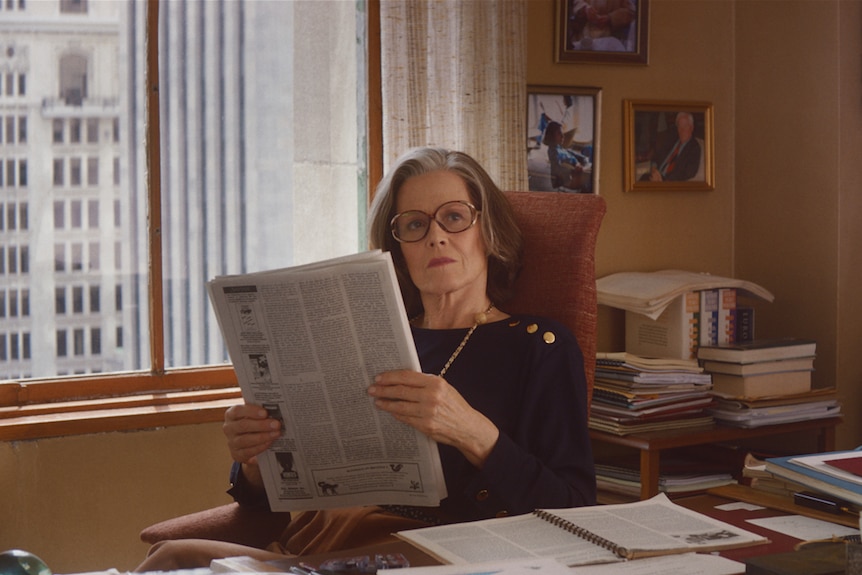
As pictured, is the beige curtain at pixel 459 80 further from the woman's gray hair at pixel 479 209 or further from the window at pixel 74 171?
the window at pixel 74 171

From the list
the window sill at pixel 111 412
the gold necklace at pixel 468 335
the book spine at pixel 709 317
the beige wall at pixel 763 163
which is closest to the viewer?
the gold necklace at pixel 468 335

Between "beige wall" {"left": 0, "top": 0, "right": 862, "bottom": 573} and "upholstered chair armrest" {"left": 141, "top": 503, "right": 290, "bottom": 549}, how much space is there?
74 centimetres

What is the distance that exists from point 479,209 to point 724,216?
1.52m

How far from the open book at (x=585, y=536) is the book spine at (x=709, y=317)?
1.40m

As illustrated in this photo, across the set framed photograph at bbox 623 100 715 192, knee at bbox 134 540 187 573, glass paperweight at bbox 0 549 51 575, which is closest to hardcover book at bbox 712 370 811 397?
framed photograph at bbox 623 100 715 192

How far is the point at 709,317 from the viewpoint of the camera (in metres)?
2.55

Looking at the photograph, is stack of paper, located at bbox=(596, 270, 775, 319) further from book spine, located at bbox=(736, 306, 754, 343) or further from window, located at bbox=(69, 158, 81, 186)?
window, located at bbox=(69, 158, 81, 186)

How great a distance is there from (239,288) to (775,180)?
202cm

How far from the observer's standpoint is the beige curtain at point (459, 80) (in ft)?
8.18

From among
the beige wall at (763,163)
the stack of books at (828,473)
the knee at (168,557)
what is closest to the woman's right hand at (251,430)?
the knee at (168,557)

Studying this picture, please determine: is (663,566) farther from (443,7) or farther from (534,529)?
(443,7)

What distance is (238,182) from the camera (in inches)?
101

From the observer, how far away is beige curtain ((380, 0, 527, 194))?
249cm

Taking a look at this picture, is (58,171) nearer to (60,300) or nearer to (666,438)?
(60,300)
